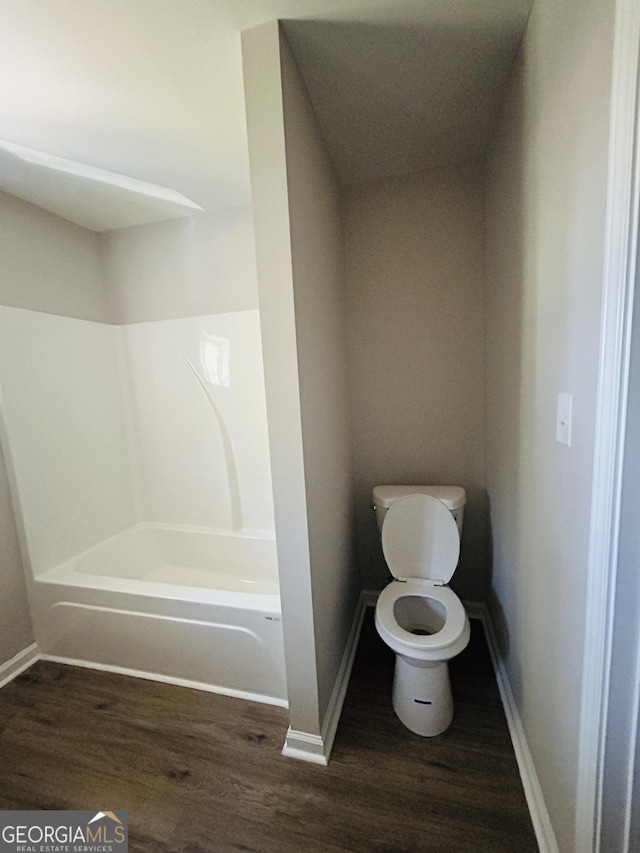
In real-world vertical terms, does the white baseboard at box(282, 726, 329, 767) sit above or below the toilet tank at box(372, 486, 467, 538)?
below

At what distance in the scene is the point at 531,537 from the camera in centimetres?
113

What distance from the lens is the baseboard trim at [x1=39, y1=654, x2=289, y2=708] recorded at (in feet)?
5.01

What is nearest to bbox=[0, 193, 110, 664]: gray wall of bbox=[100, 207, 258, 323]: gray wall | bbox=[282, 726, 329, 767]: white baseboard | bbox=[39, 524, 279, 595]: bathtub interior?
bbox=[100, 207, 258, 323]: gray wall

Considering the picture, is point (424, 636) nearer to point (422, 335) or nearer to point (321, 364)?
point (321, 364)

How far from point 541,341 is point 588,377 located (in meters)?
0.33

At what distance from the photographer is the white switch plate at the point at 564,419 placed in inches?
32.3

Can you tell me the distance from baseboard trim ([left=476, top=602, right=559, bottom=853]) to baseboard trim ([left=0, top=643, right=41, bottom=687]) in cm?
238

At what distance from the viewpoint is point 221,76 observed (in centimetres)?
116

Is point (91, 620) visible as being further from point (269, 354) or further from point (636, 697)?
point (636, 697)

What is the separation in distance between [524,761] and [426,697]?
0.35m

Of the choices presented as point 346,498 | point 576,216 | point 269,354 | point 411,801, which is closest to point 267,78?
point 269,354

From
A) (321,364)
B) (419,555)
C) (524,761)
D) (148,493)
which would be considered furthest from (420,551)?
(148,493)

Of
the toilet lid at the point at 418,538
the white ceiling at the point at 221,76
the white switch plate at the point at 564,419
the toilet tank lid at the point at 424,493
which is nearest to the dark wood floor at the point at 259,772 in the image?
the toilet lid at the point at 418,538

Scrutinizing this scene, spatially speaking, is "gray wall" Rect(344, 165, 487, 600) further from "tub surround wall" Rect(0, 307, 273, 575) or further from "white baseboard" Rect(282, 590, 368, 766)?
"white baseboard" Rect(282, 590, 368, 766)
